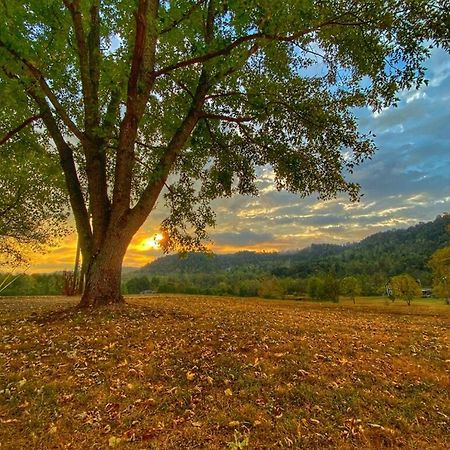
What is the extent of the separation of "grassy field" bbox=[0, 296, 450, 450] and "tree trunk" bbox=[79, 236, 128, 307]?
2193 millimetres

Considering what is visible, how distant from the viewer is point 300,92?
539 inches

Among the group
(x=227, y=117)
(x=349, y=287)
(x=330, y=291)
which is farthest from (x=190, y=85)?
(x=349, y=287)

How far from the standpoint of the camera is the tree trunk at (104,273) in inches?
492

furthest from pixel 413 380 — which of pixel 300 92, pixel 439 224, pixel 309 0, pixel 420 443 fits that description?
pixel 439 224

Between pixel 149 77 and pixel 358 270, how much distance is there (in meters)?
132

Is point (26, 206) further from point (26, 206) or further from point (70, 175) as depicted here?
point (70, 175)

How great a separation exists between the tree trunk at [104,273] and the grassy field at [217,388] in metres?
2.19

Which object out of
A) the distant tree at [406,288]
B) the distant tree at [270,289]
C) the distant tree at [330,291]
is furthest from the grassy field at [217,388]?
the distant tree at [270,289]

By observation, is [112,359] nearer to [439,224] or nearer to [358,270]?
[358,270]

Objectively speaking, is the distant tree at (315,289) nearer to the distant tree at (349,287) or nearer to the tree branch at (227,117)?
the distant tree at (349,287)

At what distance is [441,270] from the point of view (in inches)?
1912

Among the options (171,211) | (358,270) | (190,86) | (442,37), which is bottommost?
(358,270)

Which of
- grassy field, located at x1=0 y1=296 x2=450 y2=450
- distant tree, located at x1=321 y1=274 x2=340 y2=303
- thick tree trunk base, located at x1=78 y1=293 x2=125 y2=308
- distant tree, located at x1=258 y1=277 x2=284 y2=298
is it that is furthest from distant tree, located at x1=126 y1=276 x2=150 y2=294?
grassy field, located at x1=0 y1=296 x2=450 y2=450

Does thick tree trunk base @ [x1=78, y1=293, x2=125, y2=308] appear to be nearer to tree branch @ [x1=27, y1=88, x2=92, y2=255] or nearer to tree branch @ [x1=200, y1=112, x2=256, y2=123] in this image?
tree branch @ [x1=27, y1=88, x2=92, y2=255]
